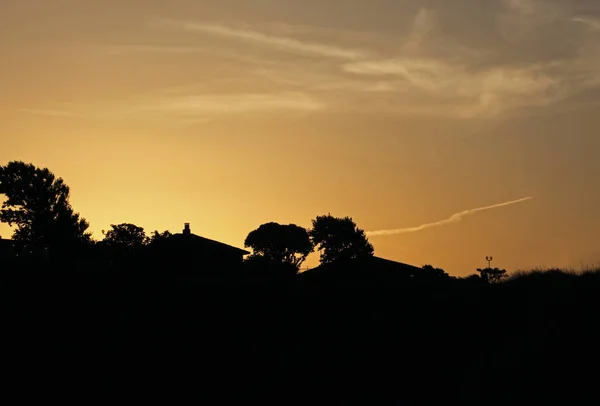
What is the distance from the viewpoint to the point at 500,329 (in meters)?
26.8

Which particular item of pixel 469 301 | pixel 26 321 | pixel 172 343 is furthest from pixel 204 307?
pixel 469 301

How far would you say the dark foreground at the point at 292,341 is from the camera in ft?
72.5

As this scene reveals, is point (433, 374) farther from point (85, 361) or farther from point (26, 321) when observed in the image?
point (26, 321)

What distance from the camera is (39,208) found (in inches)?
3607

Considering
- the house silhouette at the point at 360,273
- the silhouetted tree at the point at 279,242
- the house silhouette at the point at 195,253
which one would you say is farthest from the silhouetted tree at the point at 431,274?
the silhouetted tree at the point at 279,242

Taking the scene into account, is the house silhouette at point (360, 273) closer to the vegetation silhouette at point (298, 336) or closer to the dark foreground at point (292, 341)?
the vegetation silhouette at point (298, 336)

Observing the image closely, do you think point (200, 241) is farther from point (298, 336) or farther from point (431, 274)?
point (298, 336)

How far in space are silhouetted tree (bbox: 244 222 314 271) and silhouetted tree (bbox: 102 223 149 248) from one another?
18.9m

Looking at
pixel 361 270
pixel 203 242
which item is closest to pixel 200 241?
pixel 203 242

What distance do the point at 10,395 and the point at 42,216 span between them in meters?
74.4

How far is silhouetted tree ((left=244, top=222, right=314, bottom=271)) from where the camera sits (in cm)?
11650

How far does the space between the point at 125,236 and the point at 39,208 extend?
648 inches

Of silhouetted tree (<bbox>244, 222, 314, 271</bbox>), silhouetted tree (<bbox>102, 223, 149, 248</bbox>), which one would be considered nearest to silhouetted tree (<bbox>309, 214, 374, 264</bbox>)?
Result: silhouetted tree (<bbox>244, 222, 314, 271</bbox>)

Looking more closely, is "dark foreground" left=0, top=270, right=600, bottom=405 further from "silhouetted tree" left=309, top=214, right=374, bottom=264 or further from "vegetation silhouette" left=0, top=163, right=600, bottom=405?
"silhouetted tree" left=309, top=214, right=374, bottom=264
